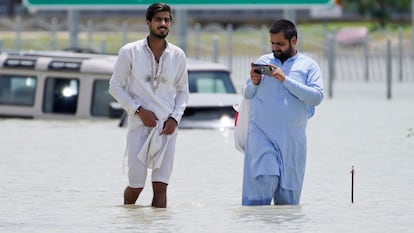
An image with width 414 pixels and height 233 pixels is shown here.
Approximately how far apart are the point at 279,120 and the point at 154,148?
84 cm

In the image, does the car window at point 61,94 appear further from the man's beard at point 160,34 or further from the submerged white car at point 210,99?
the man's beard at point 160,34

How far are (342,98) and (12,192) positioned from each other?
817 inches

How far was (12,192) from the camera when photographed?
14453 millimetres

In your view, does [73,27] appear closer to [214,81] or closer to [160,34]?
[214,81]

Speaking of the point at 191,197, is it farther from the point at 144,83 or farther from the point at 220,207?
the point at 144,83

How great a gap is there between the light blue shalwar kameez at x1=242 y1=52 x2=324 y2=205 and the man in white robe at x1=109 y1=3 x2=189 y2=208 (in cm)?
52

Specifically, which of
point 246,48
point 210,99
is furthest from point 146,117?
point 246,48

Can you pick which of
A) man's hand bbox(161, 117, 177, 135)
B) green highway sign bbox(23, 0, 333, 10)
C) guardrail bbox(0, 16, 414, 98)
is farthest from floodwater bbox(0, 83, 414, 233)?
guardrail bbox(0, 16, 414, 98)

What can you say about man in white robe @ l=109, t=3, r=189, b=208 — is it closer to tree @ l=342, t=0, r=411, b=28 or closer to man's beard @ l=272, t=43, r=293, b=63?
man's beard @ l=272, t=43, r=293, b=63

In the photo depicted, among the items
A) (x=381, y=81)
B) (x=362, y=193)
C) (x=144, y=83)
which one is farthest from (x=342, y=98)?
(x=144, y=83)

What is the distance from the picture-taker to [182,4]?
32.4m

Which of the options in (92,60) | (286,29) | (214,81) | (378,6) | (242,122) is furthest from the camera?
(378,6)

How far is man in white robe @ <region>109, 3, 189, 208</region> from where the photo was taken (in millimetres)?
11719

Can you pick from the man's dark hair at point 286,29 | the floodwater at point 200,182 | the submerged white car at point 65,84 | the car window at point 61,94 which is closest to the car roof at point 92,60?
the submerged white car at point 65,84
